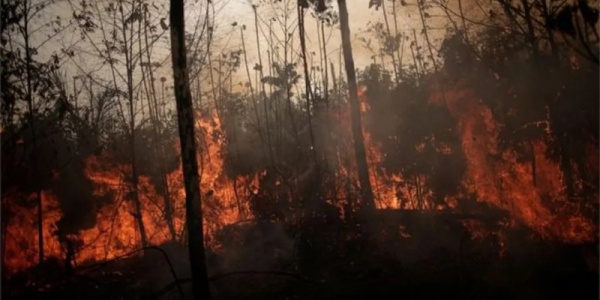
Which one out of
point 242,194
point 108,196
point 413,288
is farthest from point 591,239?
point 108,196

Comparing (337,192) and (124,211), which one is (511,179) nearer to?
→ (337,192)

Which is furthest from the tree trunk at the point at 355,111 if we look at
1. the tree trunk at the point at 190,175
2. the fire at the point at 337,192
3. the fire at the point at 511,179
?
the tree trunk at the point at 190,175

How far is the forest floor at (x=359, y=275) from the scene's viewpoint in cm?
943

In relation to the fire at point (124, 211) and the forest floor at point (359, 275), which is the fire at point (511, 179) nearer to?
the forest floor at point (359, 275)

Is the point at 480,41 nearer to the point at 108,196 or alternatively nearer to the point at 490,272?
the point at 490,272

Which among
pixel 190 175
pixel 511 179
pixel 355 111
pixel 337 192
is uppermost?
Answer: pixel 355 111

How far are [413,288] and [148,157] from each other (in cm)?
1741

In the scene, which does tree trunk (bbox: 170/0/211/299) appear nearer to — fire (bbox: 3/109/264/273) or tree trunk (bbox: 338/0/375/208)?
fire (bbox: 3/109/264/273)

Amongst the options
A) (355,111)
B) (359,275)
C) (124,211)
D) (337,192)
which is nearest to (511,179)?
(337,192)

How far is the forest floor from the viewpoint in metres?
9.43

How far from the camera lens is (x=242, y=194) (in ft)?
77.4

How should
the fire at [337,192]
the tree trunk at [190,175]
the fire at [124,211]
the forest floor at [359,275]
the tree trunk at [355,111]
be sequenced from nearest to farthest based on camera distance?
1. the tree trunk at [190,175]
2. the forest floor at [359,275]
3. the fire at [337,192]
4. the fire at [124,211]
5. the tree trunk at [355,111]

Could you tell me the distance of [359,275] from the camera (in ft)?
35.8

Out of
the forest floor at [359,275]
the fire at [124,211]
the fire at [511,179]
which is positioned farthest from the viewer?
the fire at [124,211]
